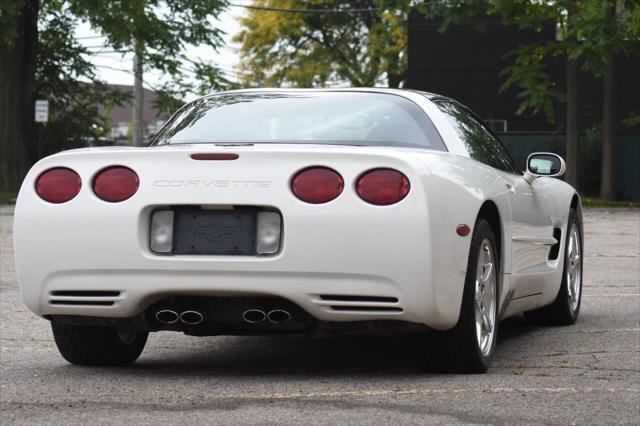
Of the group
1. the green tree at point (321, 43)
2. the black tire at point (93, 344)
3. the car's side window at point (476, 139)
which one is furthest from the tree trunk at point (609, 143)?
the black tire at point (93, 344)

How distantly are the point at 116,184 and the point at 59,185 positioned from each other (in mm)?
280

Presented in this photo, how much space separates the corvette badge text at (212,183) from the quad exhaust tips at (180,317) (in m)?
0.56

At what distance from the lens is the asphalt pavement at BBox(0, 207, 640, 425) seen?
5.00 metres

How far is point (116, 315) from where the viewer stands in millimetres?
5855

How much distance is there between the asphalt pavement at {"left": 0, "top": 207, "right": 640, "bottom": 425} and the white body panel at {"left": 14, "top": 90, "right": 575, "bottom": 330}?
1.13ft

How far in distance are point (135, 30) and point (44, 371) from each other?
25.0 m

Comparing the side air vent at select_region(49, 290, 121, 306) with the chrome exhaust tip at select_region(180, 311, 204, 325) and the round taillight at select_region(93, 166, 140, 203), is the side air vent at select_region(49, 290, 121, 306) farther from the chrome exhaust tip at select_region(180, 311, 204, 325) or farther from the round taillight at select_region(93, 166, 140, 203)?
the round taillight at select_region(93, 166, 140, 203)

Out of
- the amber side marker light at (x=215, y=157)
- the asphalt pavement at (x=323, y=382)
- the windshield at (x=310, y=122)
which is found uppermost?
the windshield at (x=310, y=122)

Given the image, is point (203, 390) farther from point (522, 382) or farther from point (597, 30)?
point (597, 30)

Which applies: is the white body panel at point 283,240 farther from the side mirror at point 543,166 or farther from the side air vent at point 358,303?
the side mirror at point 543,166

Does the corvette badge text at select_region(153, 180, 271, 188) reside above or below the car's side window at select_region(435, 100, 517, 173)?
below

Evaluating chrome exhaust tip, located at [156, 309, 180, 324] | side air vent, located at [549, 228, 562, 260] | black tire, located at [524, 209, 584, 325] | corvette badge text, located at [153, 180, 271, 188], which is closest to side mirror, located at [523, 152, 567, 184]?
side air vent, located at [549, 228, 562, 260]

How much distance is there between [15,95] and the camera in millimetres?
30766

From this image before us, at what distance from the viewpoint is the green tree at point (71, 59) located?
29984 millimetres
